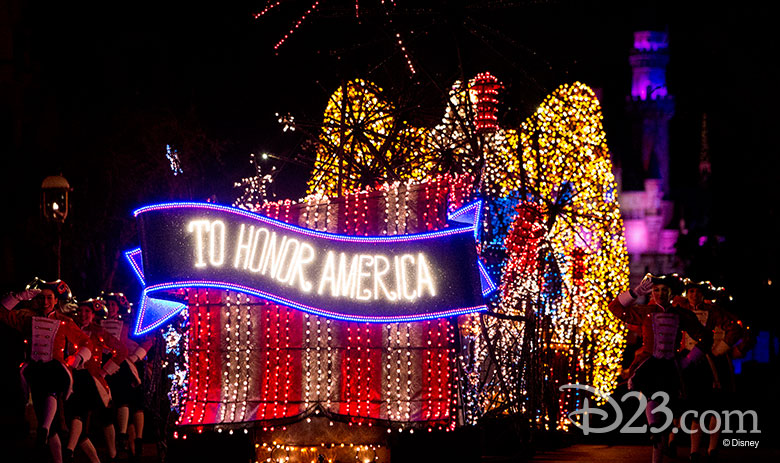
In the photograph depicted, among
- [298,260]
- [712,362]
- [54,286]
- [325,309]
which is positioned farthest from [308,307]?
[712,362]

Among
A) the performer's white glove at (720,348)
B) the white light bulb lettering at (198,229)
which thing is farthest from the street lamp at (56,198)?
the performer's white glove at (720,348)

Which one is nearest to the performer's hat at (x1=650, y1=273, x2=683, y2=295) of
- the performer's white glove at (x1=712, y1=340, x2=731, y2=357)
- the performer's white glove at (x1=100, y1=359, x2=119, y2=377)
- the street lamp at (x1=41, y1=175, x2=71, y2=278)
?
the performer's white glove at (x1=712, y1=340, x2=731, y2=357)

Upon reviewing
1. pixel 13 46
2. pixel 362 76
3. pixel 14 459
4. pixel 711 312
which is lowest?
pixel 14 459

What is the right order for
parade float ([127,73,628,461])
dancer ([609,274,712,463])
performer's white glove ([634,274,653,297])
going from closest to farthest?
parade float ([127,73,628,461]) < dancer ([609,274,712,463]) < performer's white glove ([634,274,653,297])

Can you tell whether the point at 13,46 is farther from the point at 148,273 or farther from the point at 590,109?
the point at 148,273

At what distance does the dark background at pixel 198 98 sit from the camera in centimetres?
2316

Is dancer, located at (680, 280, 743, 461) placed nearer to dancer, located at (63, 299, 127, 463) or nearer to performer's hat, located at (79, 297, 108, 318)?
dancer, located at (63, 299, 127, 463)

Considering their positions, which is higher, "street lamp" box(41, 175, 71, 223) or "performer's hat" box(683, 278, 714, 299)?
"street lamp" box(41, 175, 71, 223)

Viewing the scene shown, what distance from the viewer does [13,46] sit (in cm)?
4594

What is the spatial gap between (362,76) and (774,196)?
26229 millimetres

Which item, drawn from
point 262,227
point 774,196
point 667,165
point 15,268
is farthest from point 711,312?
point 667,165

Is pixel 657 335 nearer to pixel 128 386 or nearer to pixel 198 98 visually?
pixel 128 386

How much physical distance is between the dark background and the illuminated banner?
3.76 metres

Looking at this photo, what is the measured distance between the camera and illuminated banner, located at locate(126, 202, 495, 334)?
13836 mm
